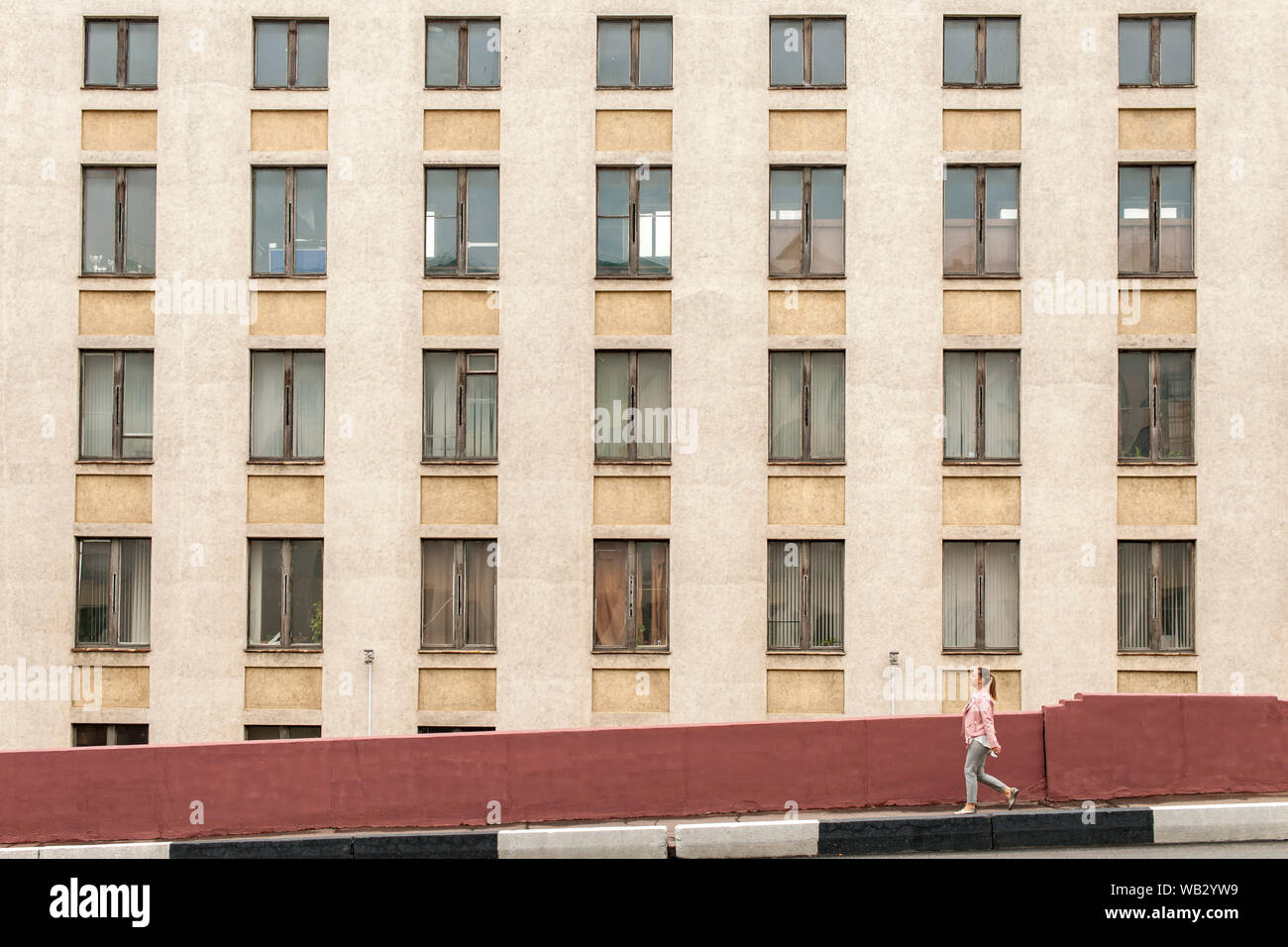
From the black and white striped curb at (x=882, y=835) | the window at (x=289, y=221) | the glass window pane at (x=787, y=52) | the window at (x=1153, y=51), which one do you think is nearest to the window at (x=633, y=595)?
the black and white striped curb at (x=882, y=835)

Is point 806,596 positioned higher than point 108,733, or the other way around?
point 806,596

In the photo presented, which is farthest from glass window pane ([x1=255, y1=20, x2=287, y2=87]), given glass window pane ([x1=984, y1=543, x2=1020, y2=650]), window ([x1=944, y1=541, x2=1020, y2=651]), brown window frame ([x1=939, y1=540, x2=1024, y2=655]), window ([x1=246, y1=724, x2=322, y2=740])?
glass window pane ([x1=984, y1=543, x2=1020, y2=650])

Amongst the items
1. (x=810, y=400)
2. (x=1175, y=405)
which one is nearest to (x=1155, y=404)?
(x=1175, y=405)

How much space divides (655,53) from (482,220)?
14.5 feet

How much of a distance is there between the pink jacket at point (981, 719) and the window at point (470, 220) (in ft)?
39.0

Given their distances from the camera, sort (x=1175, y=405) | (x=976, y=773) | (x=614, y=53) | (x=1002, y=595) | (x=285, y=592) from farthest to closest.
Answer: (x=614, y=53)
(x=285, y=592)
(x=1175, y=405)
(x=1002, y=595)
(x=976, y=773)

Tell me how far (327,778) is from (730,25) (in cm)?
1472

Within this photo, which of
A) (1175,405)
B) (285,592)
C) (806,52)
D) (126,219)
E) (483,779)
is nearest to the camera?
(483,779)

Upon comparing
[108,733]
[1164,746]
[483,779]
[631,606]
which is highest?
[631,606]

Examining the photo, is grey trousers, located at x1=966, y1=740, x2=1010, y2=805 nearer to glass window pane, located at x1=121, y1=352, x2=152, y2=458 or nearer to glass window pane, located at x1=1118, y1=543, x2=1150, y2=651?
glass window pane, located at x1=1118, y1=543, x2=1150, y2=651

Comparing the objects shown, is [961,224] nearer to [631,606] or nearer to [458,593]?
[631,606]

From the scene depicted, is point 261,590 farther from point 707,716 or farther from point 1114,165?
point 1114,165

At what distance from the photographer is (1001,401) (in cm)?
2205
